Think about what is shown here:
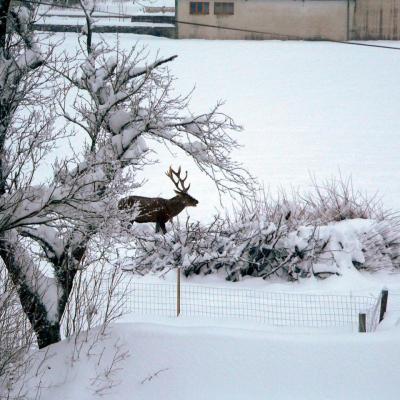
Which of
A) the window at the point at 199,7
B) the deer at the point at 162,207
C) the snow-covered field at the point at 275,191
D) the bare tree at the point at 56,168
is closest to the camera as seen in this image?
the bare tree at the point at 56,168

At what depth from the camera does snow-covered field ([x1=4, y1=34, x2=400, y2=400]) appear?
11844 millimetres

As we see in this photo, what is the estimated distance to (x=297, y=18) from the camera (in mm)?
53781

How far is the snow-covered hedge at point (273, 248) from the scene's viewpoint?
57.5ft

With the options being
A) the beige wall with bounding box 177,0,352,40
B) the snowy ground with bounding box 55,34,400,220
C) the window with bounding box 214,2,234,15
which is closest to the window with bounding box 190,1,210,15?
the beige wall with bounding box 177,0,352,40

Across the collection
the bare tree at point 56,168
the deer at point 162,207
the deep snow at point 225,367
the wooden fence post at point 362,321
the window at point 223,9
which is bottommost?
the deep snow at point 225,367

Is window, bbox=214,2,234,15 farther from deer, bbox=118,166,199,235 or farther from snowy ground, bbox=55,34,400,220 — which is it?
deer, bbox=118,166,199,235

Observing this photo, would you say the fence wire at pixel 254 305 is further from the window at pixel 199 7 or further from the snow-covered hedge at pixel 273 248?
the window at pixel 199 7

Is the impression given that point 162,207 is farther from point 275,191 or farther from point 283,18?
point 283,18

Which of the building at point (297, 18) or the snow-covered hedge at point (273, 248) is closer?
the snow-covered hedge at point (273, 248)

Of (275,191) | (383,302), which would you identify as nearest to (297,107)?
(275,191)

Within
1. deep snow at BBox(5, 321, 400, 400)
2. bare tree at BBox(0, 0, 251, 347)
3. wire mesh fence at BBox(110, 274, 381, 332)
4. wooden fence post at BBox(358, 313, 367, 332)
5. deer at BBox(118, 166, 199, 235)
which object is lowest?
wire mesh fence at BBox(110, 274, 381, 332)

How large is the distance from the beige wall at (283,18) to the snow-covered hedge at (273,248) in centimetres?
3627

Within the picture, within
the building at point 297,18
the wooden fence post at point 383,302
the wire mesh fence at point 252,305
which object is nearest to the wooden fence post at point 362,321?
the wooden fence post at point 383,302

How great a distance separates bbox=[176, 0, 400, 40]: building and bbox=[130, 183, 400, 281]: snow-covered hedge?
36.1 m
